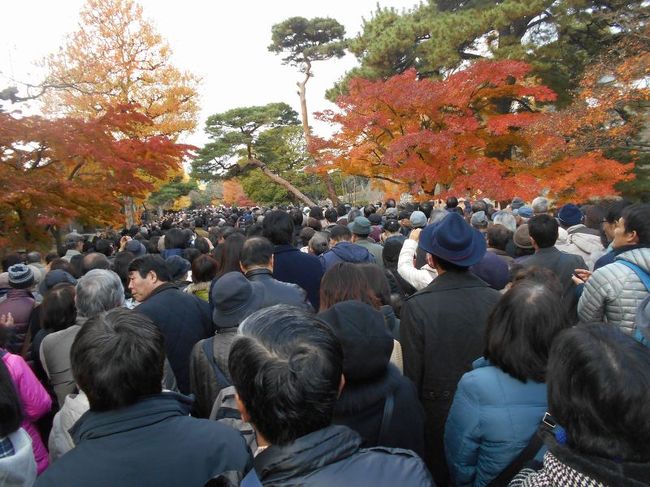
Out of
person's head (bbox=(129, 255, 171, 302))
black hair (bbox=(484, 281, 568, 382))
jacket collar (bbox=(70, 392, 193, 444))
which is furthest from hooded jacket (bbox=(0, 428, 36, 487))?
black hair (bbox=(484, 281, 568, 382))

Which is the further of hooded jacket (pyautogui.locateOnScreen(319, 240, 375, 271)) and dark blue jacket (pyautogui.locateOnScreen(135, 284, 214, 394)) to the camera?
hooded jacket (pyautogui.locateOnScreen(319, 240, 375, 271))

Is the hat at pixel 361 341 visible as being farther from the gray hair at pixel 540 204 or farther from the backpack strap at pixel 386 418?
the gray hair at pixel 540 204

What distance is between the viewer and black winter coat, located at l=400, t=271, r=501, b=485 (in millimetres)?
2182

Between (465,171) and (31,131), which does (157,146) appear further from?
(465,171)

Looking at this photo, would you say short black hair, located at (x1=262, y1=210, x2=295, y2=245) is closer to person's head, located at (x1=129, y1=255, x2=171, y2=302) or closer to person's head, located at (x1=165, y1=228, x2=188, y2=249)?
person's head, located at (x1=129, y1=255, x2=171, y2=302)

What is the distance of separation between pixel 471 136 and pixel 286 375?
12.4 meters

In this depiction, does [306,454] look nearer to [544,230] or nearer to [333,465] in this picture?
[333,465]

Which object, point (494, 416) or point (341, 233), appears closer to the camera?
point (494, 416)

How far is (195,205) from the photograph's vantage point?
57.5 metres

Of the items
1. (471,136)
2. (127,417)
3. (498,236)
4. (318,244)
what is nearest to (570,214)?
(498,236)

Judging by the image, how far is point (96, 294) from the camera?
2662 mm

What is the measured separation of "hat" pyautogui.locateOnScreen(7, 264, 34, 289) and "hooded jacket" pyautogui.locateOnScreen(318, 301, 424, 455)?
2962 millimetres

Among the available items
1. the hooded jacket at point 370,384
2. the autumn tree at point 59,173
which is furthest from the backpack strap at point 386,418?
the autumn tree at point 59,173

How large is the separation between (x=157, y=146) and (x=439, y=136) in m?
6.77
